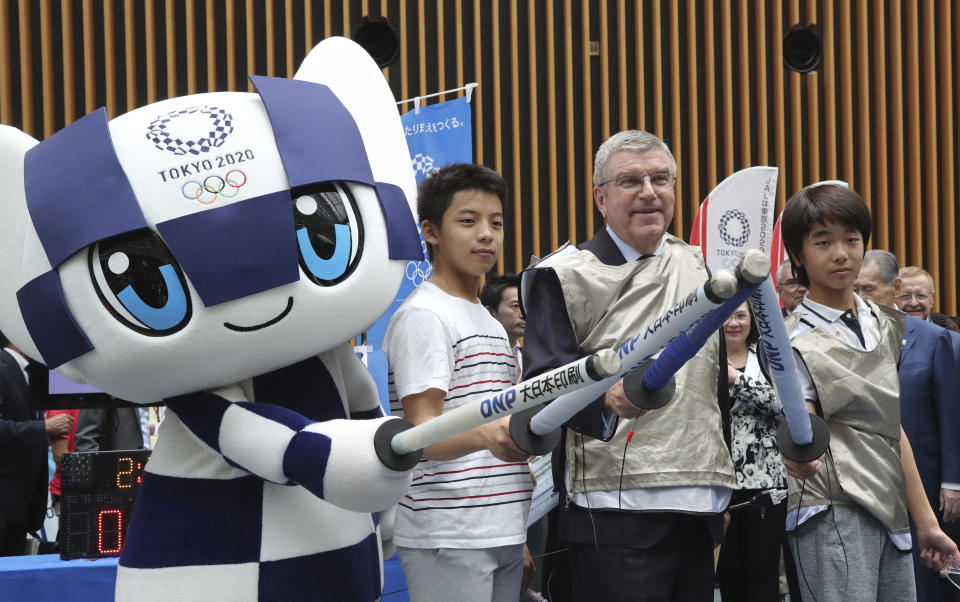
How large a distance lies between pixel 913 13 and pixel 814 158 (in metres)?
1.22

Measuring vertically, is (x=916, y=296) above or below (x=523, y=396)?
below

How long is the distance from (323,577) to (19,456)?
9.07 ft

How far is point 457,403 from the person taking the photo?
84.5 inches

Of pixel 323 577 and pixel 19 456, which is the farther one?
pixel 19 456

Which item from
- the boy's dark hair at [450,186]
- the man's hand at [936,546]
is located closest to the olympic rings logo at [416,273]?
the boy's dark hair at [450,186]

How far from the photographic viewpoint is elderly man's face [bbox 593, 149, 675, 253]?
6.99 feet

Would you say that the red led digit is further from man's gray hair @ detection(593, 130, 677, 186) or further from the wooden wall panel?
the wooden wall panel

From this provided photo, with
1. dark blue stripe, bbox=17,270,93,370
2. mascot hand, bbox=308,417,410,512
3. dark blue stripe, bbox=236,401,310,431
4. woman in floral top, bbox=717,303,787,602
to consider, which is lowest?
woman in floral top, bbox=717,303,787,602

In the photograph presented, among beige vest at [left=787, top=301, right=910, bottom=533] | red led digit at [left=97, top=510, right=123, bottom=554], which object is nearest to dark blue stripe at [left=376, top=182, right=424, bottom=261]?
beige vest at [left=787, top=301, right=910, bottom=533]

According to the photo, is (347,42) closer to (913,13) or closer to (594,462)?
(594,462)

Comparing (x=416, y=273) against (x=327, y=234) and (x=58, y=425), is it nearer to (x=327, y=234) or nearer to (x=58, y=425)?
(x=58, y=425)

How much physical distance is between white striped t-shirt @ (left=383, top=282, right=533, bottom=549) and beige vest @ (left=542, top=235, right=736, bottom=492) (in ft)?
0.61

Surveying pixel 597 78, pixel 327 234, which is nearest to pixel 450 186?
pixel 327 234

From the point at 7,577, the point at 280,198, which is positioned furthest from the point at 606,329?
the point at 7,577
